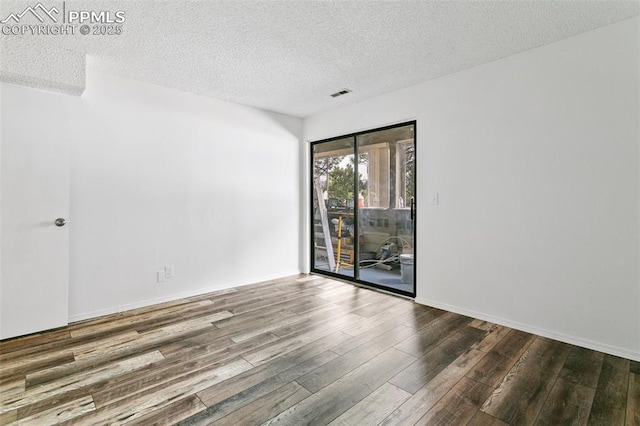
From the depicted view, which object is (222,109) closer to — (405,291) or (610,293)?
(405,291)

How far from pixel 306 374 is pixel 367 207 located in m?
2.61

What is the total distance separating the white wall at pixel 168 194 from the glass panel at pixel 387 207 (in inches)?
46.4

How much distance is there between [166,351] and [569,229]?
10.9ft

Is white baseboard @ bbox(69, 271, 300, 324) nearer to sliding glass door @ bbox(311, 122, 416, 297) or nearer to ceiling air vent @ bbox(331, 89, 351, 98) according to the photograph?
sliding glass door @ bbox(311, 122, 416, 297)

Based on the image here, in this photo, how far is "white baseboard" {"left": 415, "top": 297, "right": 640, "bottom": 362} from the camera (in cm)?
226

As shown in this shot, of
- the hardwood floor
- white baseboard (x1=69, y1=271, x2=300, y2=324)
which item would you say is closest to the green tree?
white baseboard (x1=69, y1=271, x2=300, y2=324)

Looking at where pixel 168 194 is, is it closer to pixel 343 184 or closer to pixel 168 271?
pixel 168 271

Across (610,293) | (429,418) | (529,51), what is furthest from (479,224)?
(429,418)

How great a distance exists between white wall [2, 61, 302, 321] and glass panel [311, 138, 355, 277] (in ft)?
1.51

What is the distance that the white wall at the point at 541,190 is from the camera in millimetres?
2279

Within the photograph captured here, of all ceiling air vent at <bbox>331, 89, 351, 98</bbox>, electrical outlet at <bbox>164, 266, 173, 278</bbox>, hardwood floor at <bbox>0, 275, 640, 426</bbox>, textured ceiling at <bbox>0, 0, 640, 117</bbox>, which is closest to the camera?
hardwood floor at <bbox>0, 275, 640, 426</bbox>

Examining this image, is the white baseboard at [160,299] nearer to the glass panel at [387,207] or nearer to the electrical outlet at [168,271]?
the electrical outlet at [168,271]

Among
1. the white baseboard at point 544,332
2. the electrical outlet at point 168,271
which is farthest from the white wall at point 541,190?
the electrical outlet at point 168,271

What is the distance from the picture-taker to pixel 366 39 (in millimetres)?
2523
